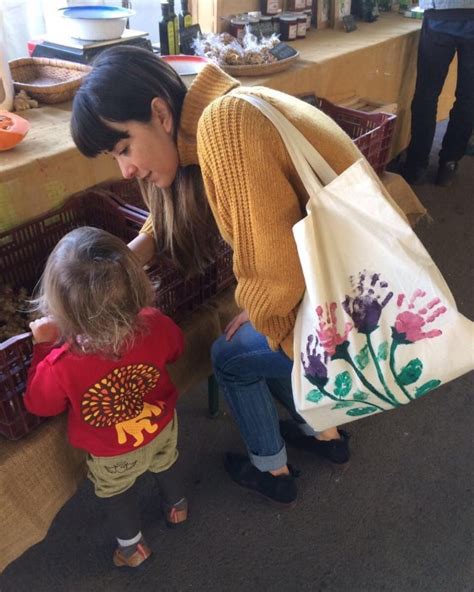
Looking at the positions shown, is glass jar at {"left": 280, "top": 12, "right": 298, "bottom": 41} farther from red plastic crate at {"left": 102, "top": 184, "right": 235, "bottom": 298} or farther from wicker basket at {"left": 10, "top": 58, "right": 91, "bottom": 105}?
red plastic crate at {"left": 102, "top": 184, "right": 235, "bottom": 298}

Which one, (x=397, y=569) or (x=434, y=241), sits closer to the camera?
(x=397, y=569)

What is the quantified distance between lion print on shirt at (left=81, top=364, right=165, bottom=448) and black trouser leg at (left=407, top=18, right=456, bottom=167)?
83.0 inches

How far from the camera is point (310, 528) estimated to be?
1.33 m

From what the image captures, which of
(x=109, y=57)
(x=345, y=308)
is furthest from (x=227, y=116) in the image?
(x=345, y=308)

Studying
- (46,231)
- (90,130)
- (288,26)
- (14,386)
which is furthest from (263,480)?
(288,26)

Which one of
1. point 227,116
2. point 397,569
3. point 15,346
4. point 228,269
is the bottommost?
point 397,569

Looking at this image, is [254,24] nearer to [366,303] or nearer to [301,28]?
[301,28]

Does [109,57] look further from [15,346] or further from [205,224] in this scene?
[15,346]

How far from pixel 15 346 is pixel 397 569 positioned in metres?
0.98

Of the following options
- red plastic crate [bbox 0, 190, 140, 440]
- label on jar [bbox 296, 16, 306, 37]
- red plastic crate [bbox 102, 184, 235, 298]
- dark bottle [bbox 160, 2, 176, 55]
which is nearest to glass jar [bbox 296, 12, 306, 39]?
label on jar [bbox 296, 16, 306, 37]

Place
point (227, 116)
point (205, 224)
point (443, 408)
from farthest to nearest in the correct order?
point (443, 408) < point (205, 224) < point (227, 116)

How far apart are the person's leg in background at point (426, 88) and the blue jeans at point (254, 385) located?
1804 mm

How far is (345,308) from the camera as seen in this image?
0.85m

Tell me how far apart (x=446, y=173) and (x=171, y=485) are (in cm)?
235
